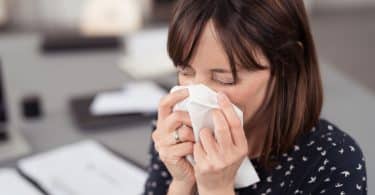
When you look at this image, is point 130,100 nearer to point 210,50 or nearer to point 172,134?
point 172,134

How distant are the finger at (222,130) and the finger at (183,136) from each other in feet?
0.27

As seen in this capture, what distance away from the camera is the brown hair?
1028 millimetres

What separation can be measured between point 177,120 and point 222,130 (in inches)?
4.5

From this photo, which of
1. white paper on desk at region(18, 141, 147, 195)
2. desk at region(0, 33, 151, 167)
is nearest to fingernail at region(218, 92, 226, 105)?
white paper on desk at region(18, 141, 147, 195)

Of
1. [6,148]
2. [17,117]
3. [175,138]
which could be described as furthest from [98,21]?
[175,138]

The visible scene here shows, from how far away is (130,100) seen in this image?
188 cm

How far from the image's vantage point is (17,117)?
1.84 meters

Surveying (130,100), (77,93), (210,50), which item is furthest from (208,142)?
(77,93)

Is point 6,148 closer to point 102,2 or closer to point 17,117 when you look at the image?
point 17,117

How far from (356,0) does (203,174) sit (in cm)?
368

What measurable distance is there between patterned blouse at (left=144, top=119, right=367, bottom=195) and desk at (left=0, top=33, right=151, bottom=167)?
1.70 feet

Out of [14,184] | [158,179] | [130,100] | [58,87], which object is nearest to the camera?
[158,179]

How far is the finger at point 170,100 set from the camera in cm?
110

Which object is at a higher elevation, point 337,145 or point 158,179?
point 337,145
